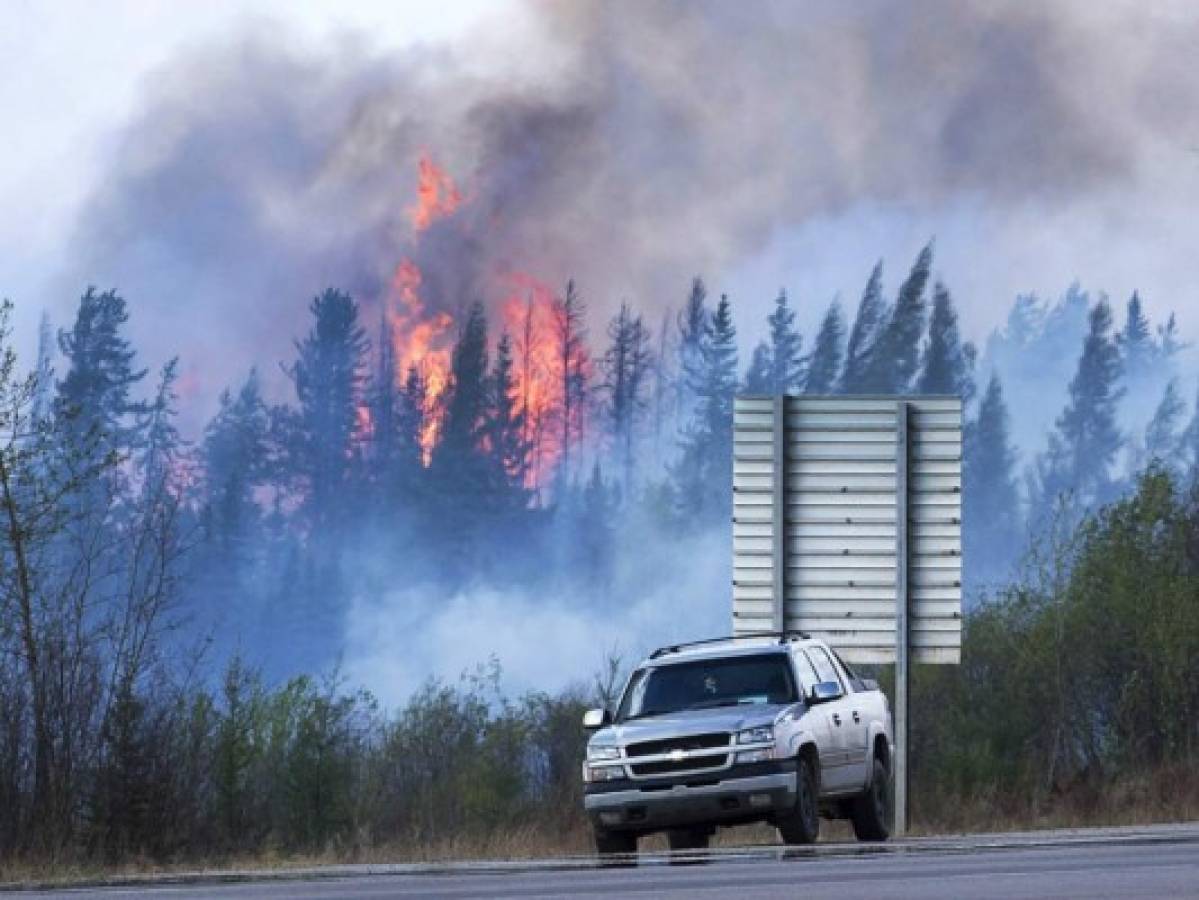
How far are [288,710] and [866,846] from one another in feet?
62.8

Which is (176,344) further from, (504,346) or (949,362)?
(949,362)

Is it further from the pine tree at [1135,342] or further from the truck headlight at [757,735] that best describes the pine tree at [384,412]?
the truck headlight at [757,735]

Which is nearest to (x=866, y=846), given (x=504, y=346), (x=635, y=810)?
(x=635, y=810)

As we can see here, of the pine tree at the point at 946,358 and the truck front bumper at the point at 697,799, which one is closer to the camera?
the truck front bumper at the point at 697,799

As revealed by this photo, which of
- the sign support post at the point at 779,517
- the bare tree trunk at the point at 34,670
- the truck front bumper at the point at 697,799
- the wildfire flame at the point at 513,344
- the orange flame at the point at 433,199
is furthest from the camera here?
the orange flame at the point at 433,199

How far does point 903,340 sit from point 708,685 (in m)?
145

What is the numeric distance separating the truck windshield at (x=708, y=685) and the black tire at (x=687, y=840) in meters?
2.03

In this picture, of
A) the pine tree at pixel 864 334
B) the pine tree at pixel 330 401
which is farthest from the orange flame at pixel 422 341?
the pine tree at pixel 864 334

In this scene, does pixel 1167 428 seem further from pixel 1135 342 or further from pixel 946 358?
pixel 946 358

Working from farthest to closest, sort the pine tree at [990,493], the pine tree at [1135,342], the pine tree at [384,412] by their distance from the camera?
1. the pine tree at [1135,342]
2. the pine tree at [384,412]
3. the pine tree at [990,493]

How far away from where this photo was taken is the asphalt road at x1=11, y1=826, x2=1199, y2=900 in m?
16.7

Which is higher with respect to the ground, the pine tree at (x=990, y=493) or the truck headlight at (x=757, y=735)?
the pine tree at (x=990, y=493)

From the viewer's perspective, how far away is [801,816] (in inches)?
1074

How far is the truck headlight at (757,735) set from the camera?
2695 centimetres
